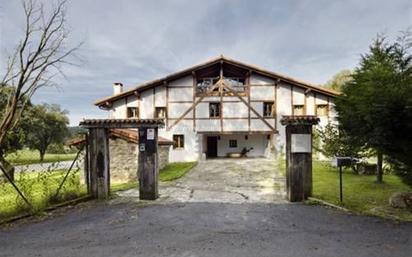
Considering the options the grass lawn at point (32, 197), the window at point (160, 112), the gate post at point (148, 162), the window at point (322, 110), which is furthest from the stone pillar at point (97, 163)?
the window at point (322, 110)

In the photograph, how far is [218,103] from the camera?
24078 mm

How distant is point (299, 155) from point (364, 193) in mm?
2863

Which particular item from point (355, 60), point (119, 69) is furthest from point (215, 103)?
point (355, 60)

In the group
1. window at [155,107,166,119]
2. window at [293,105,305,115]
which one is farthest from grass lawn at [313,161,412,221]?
window at [155,107,166,119]

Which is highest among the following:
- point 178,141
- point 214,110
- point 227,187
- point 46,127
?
point 214,110

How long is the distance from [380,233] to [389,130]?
2.63 m

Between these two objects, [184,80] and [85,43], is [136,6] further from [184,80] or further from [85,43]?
[184,80]

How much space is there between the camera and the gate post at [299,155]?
9.18 metres

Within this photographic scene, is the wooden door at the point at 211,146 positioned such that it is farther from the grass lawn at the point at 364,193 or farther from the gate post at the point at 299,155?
the gate post at the point at 299,155

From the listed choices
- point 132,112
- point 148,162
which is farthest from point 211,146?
point 148,162

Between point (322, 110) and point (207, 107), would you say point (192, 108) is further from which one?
point (322, 110)

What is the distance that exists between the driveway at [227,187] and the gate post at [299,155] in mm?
525

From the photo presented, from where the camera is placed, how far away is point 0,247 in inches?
212

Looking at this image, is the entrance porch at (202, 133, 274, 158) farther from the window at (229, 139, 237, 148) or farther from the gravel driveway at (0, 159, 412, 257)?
the gravel driveway at (0, 159, 412, 257)
